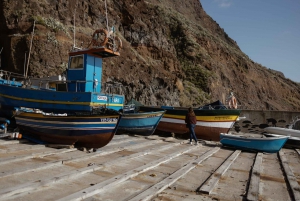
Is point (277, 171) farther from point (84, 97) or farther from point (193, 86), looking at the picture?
point (193, 86)

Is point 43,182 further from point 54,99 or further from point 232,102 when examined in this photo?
point 232,102

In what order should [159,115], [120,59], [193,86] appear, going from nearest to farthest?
[159,115]
[120,59]
[193,86]

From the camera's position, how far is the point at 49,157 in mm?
6453

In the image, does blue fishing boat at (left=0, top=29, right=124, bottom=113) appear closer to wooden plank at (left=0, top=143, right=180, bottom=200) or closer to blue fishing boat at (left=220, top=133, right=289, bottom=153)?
wooden plank at (left=0, top=143, right=180, bottom=200)

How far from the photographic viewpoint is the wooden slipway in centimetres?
427

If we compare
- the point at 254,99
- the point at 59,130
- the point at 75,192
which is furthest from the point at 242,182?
the point at 254,99

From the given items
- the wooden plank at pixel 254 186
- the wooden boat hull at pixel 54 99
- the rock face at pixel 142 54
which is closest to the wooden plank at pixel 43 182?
the wooden plank at pixel 254 186

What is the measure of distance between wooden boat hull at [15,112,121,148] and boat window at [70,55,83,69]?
3.82m

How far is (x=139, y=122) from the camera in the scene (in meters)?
12.0

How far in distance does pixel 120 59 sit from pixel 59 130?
24.1 metres

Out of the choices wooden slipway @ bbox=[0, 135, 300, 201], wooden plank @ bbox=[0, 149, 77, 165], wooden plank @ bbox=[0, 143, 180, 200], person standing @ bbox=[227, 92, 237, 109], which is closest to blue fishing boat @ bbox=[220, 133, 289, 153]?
wooden slipway @ bbox=[0, 135, 300, 201]

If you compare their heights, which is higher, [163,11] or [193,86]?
[163,11]

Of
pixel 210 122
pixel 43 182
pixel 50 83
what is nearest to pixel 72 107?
pixel 50 83

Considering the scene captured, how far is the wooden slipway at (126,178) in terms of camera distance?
427 cm
